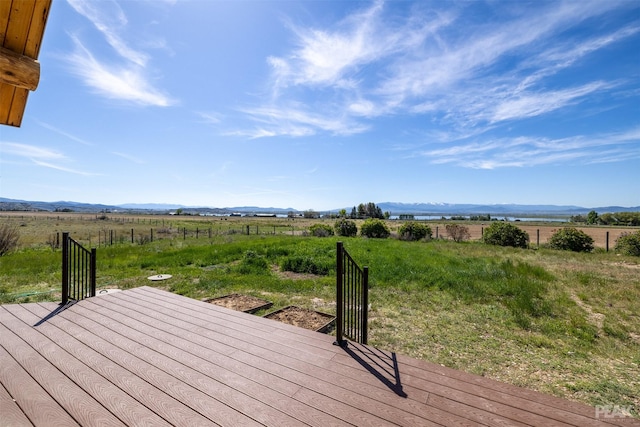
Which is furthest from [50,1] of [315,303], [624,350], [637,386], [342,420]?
[624,350]

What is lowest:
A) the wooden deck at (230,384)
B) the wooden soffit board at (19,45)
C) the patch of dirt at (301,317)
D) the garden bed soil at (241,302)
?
the patch of dirt at (301,317)

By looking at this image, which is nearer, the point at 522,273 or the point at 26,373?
the point at 26,373

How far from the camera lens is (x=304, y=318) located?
5234 mm

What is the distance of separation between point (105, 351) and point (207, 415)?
1693mm

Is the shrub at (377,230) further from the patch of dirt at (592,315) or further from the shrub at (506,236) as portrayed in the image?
the patch of dirt at (592,315)

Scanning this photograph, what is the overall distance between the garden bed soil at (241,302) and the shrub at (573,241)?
15896 millimetres

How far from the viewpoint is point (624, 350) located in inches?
167

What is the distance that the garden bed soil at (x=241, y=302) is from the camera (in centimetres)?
560

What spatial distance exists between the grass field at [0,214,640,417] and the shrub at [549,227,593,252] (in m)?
2.09

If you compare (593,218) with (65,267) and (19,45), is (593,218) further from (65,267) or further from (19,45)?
(19,45)

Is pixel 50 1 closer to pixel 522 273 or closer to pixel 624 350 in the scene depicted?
pixel 624 350

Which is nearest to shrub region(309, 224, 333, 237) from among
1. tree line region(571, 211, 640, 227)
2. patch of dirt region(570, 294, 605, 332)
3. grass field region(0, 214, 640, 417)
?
grass field region(0, 214, 640, 417)

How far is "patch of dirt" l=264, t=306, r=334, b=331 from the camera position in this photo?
194 inches

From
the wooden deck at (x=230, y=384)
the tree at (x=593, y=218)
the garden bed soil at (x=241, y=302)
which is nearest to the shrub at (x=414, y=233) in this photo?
the garden bed soil at (x=241, y=302)
